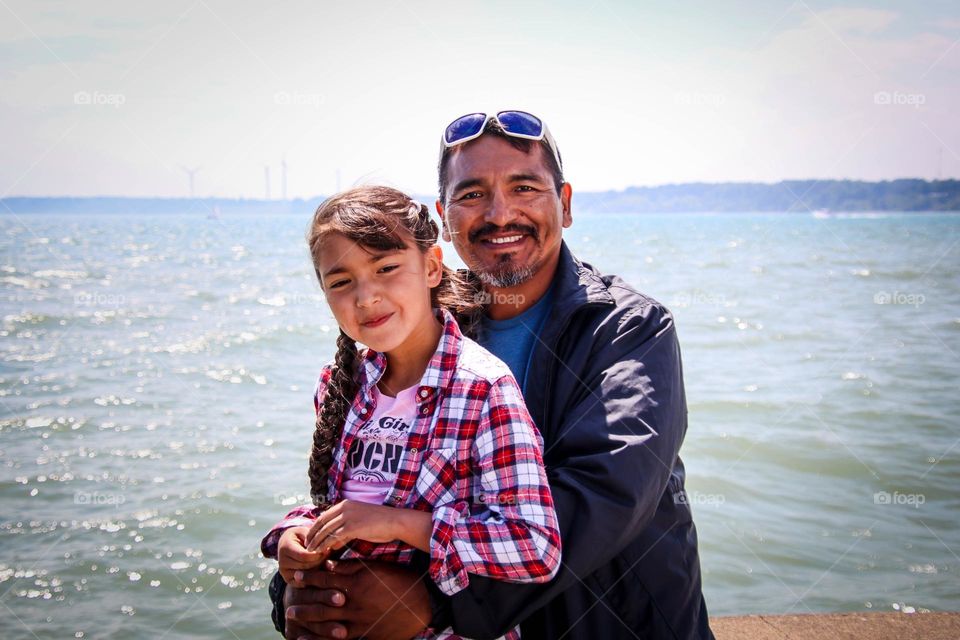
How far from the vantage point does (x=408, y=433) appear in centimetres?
205

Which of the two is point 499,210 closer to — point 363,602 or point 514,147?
point 514,147

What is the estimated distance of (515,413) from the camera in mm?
1939

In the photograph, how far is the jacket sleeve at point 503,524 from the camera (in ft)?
5.96

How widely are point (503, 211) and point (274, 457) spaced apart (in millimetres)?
5480

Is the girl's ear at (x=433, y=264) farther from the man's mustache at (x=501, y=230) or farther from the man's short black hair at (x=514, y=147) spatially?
the man's short black hair at (x=514, y=147)

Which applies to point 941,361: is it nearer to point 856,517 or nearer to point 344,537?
point 856,517

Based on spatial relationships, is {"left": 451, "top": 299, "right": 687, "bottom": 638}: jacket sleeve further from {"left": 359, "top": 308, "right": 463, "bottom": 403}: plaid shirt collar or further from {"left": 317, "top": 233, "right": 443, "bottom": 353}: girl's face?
{"left": 317, "top": 233, "right": 443, "bottom": 353}: girl's face

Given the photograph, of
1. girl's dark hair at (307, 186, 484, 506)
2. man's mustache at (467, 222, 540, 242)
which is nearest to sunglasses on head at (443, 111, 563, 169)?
man's mustache at (467, 222, 540, 242)

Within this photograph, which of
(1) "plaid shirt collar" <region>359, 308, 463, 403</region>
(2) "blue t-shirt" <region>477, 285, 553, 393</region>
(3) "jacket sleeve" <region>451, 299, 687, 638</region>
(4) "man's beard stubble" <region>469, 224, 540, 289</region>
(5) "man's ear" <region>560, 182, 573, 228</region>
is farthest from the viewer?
(5) "man's ear" <region>560, 182, 573, 228</region>

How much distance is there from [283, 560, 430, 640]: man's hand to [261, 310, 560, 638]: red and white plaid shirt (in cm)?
6

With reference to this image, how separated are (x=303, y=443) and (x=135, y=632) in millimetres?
3161

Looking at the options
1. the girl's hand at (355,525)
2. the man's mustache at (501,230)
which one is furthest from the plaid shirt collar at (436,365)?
the man's mustache at (501,230)

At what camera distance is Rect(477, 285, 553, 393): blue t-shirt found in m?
2.64

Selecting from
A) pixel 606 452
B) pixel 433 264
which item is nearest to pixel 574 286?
pixel 433 264
